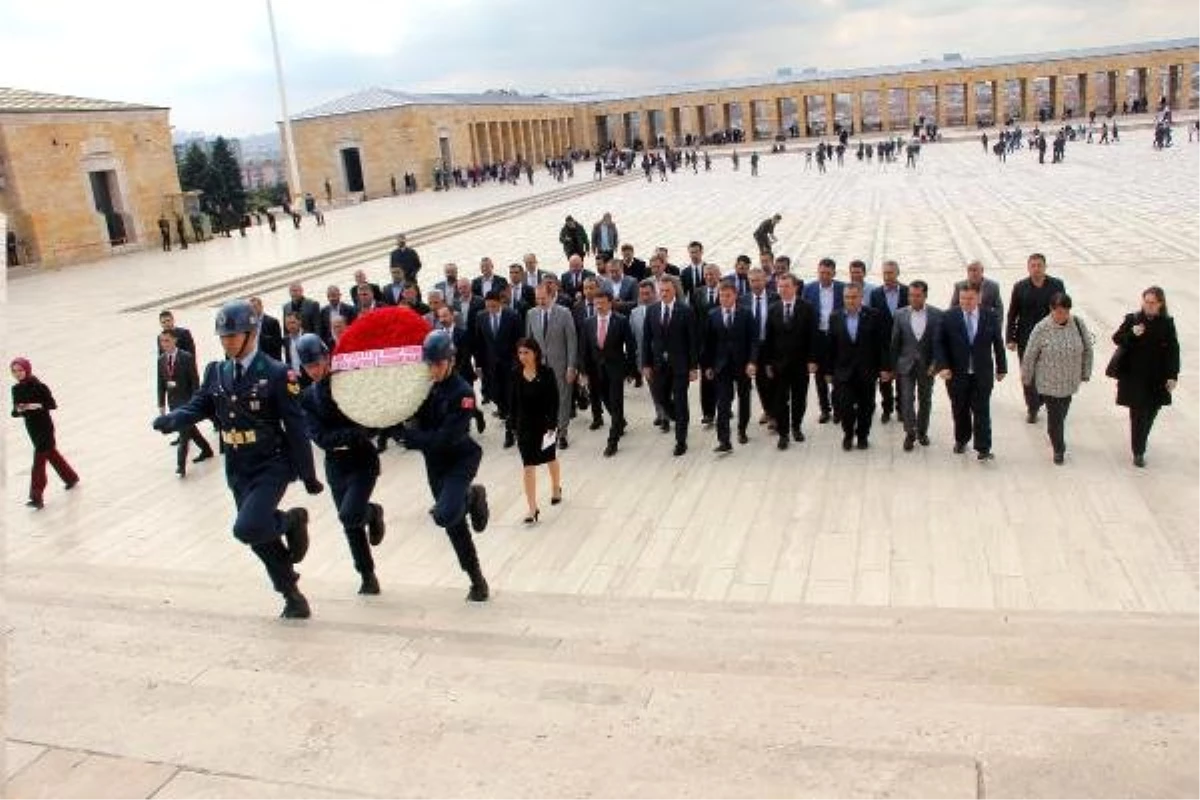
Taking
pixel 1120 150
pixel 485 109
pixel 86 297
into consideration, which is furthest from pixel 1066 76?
pixel 86 297

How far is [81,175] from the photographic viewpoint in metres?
30.1

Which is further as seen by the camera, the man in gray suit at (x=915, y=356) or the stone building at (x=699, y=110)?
the stone building at (x=699, y=110)

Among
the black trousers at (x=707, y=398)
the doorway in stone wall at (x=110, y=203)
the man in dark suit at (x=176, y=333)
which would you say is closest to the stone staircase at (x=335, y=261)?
the doorway in stone wall at (x=110, y=203)

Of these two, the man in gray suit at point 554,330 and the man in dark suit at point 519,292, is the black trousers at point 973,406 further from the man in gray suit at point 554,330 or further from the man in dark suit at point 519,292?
the man in dark suit at point 519,292

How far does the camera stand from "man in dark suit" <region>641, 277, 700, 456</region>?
8.69 m

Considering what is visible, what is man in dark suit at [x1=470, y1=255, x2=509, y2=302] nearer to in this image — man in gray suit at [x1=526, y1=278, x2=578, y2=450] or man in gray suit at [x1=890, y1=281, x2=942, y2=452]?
man in gray suit at [x1=526, y1=278, x2=578, y2=450]

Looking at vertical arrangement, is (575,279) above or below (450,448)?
above

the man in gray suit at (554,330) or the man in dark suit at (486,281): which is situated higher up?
the man in dark suit at (486,281)

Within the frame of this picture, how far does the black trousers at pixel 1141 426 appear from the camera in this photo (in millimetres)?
7551

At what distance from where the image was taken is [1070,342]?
25.4ft

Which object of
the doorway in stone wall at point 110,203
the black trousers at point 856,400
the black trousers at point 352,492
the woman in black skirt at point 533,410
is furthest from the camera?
the doorway in stone wall at point 110,203

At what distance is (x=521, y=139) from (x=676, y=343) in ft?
210

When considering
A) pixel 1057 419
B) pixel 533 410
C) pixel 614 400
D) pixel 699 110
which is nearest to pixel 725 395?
pixel 614 400

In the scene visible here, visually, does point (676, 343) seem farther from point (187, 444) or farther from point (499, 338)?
point (187, 444)
